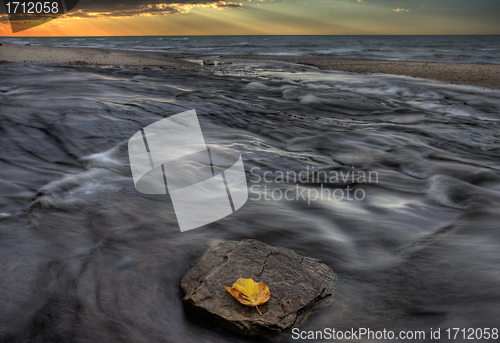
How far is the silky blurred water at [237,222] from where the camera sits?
1651mm

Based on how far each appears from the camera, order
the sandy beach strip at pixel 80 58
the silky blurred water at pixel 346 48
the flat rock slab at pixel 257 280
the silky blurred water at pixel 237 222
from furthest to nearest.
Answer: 1. the silky blurred water at pixel 346 48
2. the sandy beach strip at pixel 80 58
3. the silky blurred water at pixel 237 222
4. the flat rock slab at pixel 257 280

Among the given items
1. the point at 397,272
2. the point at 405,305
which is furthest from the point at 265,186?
the point at 405,305

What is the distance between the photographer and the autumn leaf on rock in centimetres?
154

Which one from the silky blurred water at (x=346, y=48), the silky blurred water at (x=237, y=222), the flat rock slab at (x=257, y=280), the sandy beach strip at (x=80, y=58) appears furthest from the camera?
the silky blurred water at (x=346, y=48)

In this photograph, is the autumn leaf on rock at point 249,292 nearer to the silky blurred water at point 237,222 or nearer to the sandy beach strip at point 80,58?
the silky blurred water at point 237,222

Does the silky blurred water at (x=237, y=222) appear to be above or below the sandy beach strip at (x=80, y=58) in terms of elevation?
below

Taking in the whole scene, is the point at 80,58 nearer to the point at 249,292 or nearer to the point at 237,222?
the point at 237,222

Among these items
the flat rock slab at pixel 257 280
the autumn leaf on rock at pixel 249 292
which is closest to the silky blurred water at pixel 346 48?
the flat rock slab at pixel 257 280

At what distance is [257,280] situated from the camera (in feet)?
5.47

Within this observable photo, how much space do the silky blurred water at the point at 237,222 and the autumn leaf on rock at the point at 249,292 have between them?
0.17 meters

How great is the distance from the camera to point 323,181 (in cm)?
354

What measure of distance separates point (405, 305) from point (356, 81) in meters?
10.9

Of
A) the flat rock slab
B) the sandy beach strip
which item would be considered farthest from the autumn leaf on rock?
the sandy beach strip

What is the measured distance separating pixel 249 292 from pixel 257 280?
111 mm
